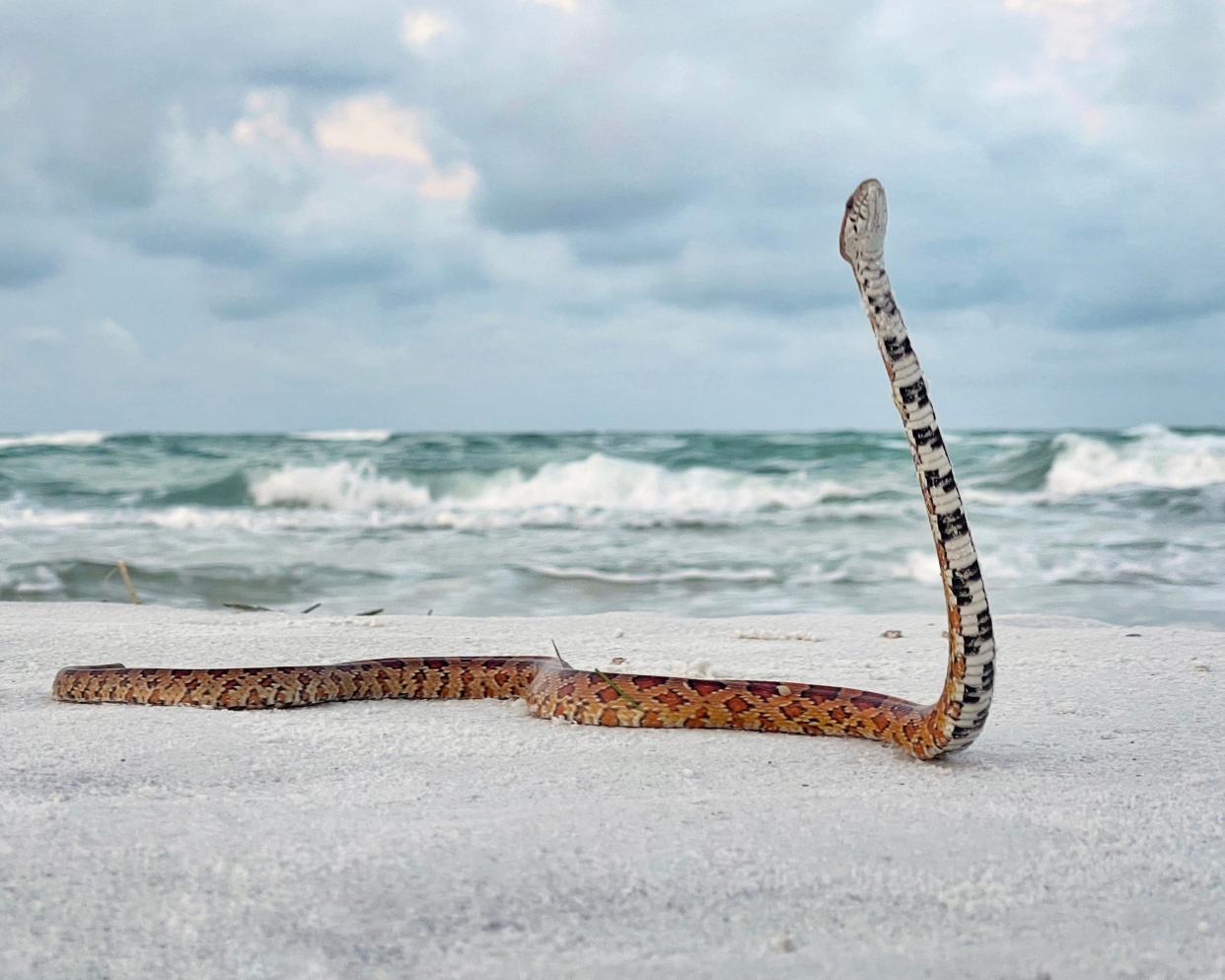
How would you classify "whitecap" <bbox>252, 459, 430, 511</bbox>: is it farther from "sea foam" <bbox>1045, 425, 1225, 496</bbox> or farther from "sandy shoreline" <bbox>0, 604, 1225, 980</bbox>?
"sandy shoreline" <bbox>0, 604, 1225, 980</bbox>

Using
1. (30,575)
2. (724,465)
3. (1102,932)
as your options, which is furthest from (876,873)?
(724,465)

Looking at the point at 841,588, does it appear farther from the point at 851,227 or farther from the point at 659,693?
the point at 851,227

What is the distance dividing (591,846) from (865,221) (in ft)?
5.32

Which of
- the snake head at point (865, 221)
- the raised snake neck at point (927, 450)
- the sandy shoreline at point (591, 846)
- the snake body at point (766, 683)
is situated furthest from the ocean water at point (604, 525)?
the snake head at point (865, 221)

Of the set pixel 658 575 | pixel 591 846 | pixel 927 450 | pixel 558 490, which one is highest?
pixel 927 450

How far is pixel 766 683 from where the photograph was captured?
14.0 ft

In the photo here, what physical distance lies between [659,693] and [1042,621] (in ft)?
14.7

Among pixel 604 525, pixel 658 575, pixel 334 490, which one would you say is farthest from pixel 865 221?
pixel 334 490

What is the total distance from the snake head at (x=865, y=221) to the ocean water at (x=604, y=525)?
775cm

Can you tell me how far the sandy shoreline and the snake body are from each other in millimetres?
112

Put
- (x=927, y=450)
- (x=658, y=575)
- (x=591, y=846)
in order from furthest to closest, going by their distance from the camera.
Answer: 1. (x=658, y=575)
2. (x=927, y=450)
3. (x=591, y=846)

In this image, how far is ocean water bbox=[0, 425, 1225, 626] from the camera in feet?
A: 39.1

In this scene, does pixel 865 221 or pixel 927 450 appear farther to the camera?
pixel 927 450

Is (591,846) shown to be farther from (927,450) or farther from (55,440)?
(55,440)
